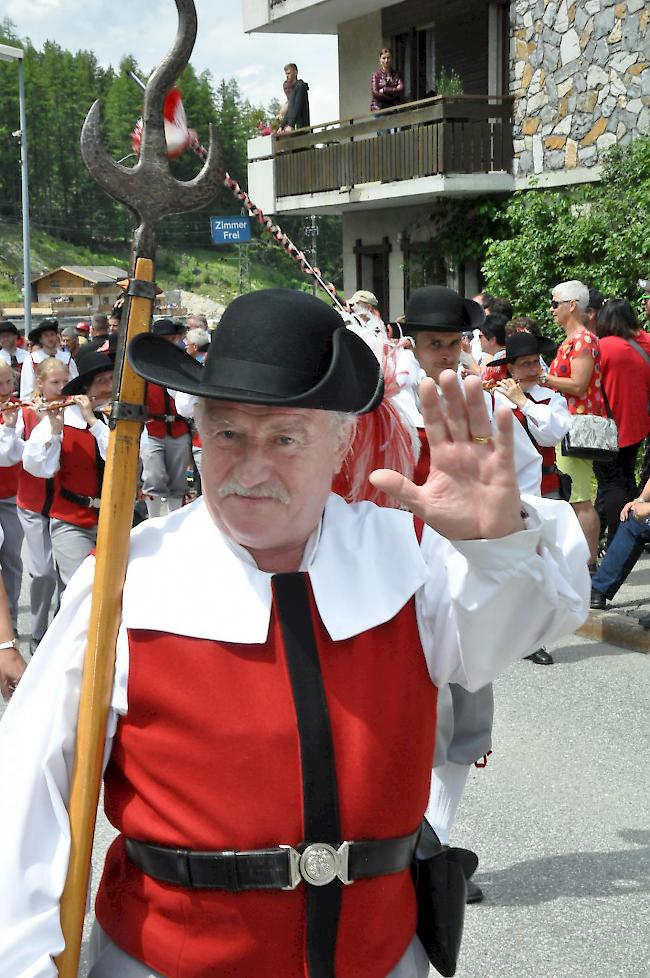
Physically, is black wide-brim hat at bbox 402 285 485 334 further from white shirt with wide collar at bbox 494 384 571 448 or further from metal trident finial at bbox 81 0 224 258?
metal trident finial at bbox 81 0 224 258

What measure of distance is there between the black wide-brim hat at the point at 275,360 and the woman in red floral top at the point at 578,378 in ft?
20.9

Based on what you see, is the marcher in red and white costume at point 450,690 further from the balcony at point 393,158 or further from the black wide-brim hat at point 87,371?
the balcony at point 393,158

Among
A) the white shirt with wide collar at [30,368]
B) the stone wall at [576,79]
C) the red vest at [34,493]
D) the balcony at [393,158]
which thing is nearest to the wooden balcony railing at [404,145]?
the balcony at [393,158]

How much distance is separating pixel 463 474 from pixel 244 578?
0.46 m

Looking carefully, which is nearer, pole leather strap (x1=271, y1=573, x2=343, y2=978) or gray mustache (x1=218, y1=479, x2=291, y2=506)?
pole leather strap (x1=271, y1=573, x2=343, y2=978)

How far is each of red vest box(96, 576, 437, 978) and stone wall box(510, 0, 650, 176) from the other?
1503 centimetres

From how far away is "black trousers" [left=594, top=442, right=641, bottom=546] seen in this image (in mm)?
8773

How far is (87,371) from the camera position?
284 inches

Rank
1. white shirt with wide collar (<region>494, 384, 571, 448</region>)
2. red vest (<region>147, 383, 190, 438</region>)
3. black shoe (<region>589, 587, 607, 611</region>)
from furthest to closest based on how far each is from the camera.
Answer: red vest (<region>147, 383, 190, 438</region>) → black shoe (<region>589, 587, 607, 611</region>) → white shirt with wide collar (<region>494, 384, 571, 448</region>)

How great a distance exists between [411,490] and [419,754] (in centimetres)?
52

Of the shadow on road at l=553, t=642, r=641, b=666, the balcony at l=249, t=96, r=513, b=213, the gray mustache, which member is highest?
the balcony at l=249, t=96, r=513, b=213

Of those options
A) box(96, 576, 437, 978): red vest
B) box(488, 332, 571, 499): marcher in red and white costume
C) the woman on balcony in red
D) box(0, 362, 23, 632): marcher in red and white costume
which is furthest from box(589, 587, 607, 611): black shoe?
the woman on balcony in red

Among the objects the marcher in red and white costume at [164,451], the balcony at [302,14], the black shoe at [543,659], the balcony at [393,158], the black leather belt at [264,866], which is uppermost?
the balcony at [302,14]

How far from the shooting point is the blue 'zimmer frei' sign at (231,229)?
24.0 feet
